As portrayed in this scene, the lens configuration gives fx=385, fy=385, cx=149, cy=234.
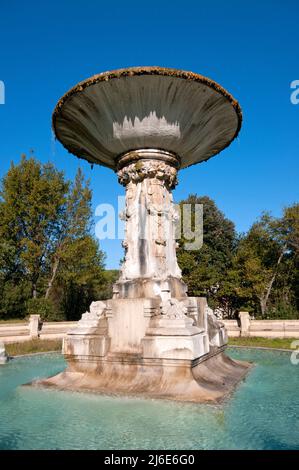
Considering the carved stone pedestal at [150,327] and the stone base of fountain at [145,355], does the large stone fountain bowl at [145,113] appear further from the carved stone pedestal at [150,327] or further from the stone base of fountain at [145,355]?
the stone base of fountain at [145,355]

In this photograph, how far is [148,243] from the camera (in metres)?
8.53

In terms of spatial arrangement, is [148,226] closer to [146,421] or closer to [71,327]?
[146,421]

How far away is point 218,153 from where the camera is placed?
11.0m

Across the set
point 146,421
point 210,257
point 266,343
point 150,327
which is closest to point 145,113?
point 150,327

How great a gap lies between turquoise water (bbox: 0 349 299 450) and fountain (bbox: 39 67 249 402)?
1.68 ft

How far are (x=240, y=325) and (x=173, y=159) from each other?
13126 millimetres

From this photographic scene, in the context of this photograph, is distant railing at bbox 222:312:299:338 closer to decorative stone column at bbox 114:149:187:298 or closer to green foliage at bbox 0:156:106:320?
decorative stone column at bbox 114:149:187:298

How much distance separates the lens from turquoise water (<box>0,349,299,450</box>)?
14.1ft

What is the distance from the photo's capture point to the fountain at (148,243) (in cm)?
689

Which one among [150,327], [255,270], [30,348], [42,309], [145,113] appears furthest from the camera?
[255,270]

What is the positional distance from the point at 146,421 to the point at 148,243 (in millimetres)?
4159

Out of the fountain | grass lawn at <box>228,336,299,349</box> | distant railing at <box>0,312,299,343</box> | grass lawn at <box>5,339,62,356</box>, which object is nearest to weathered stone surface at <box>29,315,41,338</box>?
distant railing at <box>0,312,299,343</box>

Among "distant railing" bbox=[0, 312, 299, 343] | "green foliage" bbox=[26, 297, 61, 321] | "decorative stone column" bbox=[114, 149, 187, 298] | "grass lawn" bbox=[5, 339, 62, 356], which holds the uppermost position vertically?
"decorative stone column" bbox=[114, 149, 187, 298]

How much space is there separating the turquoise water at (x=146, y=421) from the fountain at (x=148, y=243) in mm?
512
